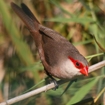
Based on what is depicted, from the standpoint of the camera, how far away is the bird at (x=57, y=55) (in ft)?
9.32

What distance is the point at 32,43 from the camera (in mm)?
4176

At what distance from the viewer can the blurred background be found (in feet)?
11.3

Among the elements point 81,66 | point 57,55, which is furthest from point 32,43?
point 81,66

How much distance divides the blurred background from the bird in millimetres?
208

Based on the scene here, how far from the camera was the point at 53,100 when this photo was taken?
3174mm

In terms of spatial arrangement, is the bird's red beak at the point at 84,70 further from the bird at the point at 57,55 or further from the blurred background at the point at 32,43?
the blurred background at the point at 32,43

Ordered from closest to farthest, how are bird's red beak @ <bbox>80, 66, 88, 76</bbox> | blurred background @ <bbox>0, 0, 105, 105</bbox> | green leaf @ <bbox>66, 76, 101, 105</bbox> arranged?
bird's red beak @ <bbox>80, 66, 88, 76</bbox>
green leaf @ <bbox>66, 76, 101, 105</bbox>
blurred background @ <bbox>0, 0, 105, 105</bbox>

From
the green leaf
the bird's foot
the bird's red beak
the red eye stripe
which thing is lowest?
the green leaf

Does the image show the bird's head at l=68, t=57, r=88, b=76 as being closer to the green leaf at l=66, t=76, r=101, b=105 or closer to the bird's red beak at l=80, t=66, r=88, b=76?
the bird's red beak at l=80, t=66, r=88, b=76

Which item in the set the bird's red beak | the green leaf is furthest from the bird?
the green leaf

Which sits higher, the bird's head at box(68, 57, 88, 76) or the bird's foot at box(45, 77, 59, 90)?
the bird's head at box(68, 57, 88, 76)

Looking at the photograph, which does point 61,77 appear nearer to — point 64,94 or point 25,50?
point 64,94

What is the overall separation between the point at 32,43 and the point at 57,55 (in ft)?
3.77

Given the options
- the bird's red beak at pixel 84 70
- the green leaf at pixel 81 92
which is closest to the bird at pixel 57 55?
the bird's red beak at pixel 84 70
